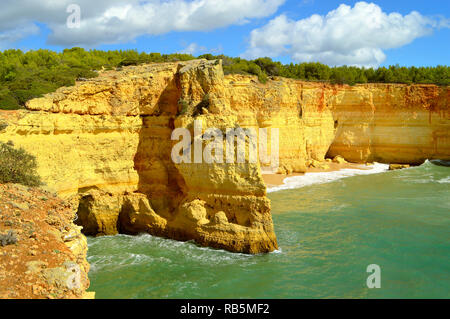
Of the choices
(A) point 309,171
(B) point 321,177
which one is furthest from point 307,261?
(A) point 309,171

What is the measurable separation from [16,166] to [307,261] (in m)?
9.59

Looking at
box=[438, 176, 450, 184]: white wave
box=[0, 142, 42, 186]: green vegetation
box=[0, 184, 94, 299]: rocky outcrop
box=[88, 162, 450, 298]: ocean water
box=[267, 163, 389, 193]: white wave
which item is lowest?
box=[88, 162, 450, 298]: ocean water

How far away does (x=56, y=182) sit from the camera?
43.2ft

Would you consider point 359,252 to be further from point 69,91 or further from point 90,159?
point 69,91

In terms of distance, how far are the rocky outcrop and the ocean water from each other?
130 inches

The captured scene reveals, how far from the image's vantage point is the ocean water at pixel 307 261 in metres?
10.3

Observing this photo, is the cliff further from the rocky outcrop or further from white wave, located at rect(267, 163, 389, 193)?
white wave, located at rect(267, 163, 389, 193)

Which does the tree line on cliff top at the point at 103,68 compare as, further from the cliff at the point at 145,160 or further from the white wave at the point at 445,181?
the white wave at the point at 445,181

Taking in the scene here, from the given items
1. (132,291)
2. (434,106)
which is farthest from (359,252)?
(434,106)

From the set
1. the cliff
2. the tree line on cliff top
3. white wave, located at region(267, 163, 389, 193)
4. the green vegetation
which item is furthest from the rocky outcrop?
white wave, located at region(267, 163, 389, 193)

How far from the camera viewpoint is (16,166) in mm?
10727

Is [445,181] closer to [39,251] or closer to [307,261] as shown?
[307,261]

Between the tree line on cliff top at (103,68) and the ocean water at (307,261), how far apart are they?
21.3 ft

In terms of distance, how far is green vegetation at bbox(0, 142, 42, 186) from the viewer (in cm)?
1015
